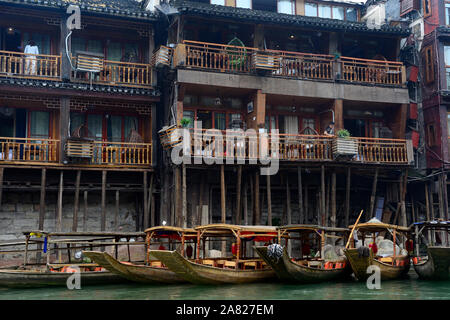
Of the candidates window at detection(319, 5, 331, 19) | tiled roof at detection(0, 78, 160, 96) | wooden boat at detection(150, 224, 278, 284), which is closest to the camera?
wooden boat at detection(150, 224, 278, 284)

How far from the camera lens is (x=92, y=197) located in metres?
25.5

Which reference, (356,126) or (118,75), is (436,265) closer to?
(356,126)

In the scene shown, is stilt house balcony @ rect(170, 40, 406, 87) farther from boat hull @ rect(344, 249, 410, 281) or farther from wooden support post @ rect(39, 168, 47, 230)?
boat hull @ rect(344, 249, 410, 281)

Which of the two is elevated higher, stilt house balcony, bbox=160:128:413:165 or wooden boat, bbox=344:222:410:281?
stilt house balcony, bbox=160:128:413:165

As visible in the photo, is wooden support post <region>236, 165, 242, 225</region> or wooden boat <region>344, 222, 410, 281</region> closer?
wooden boat <region>344, 222, 410, 281</region>

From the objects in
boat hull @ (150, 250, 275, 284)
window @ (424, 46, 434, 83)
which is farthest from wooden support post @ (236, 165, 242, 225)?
window @ (424, 46, 434, 83)

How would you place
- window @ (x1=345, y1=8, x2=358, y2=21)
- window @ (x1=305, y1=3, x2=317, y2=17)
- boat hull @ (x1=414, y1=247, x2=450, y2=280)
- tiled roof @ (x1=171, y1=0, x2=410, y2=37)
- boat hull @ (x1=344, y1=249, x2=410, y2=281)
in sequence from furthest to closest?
window @ (x1=345, y1=8, x2=358, y2=21) < window @ (x1=305, y1=3, x2=317, y2=17) < tiled roof @ (x1=171, y1=0, x2=410, y2=37) < boat hull @ (x1=414, y1=247, x2=450, y2=280) < boat hull @ (x1=344, y1=249, x2=410, y2=281)

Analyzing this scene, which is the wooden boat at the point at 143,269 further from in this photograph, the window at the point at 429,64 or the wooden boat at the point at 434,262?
the window at the point at 429,64

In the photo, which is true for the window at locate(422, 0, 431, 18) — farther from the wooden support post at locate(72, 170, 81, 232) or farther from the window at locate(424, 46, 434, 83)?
the wooden support post at locate(72, 170, 81, 232)

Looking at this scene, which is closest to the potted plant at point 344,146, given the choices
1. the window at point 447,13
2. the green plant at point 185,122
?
the green plant at point 185,122

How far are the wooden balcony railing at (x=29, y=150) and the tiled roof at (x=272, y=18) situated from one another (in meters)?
7.35

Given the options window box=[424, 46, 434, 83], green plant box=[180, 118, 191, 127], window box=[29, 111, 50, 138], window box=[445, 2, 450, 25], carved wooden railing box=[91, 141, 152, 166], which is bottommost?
carved wooden railing box=[91, 141, 152, 166]

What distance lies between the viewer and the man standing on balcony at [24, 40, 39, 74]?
2420cm

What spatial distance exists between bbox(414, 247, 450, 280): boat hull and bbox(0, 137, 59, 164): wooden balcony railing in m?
14.0
